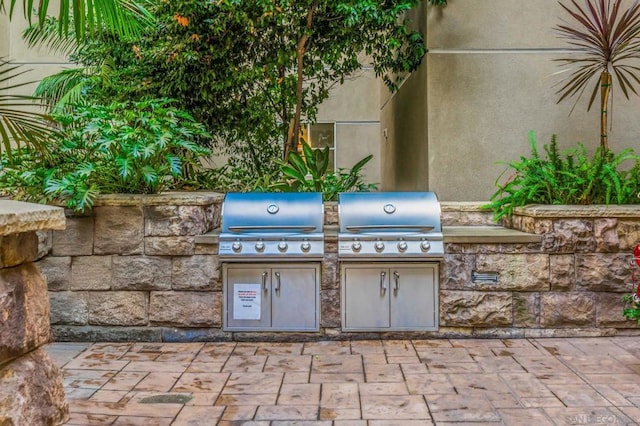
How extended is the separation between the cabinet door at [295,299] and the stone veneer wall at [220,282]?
0.08 metres

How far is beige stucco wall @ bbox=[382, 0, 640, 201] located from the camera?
5.08 metres

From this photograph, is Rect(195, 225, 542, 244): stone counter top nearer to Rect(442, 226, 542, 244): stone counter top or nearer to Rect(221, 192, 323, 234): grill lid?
Rect(442, 226, 542, 244): stone counter top

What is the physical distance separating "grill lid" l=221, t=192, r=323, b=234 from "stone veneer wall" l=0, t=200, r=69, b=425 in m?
2.14

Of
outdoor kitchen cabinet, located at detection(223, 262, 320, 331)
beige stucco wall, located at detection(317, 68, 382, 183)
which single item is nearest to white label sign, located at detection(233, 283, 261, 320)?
outdoor kitchen cabinet, located at detection(223, 262, 320, 331)

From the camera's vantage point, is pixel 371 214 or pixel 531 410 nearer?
pixel 531 410

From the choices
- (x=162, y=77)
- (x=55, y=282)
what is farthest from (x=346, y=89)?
(x=55, y=282)

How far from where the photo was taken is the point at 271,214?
395cm

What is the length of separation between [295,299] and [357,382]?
3.26 feet

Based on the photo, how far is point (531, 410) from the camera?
268 centimetres

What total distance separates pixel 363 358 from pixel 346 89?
241 inches

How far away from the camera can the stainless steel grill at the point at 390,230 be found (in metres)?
3.85

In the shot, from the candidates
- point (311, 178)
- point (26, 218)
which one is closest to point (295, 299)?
point (311, 178)

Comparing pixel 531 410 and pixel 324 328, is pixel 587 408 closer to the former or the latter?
pixel 531 410

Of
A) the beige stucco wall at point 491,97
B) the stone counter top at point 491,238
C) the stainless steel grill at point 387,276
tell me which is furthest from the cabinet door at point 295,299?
the beige stucco wall at point 491,97
